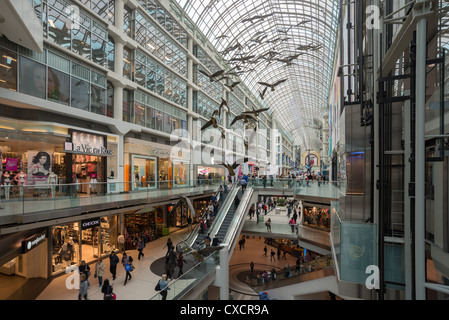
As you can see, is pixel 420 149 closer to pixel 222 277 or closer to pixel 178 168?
pixel 222 277

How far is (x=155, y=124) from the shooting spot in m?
24.2

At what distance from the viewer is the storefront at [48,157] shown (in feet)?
41.2

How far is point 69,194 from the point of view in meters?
11.1

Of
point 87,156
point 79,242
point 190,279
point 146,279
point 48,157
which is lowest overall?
point 146,279

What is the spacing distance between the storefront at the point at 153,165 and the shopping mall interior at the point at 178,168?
150 mm

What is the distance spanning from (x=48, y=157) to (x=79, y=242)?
200 inches

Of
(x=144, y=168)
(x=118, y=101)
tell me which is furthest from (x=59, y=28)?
(x=144, y=168)

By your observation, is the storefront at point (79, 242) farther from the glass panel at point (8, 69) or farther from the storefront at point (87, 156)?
the glass panel at point (8, 69)

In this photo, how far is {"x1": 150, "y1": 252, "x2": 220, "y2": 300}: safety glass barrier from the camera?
9.04 m

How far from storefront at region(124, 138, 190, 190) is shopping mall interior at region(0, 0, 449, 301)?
0.49 feet

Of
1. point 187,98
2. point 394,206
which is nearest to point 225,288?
point 394,206

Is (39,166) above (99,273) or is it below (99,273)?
above

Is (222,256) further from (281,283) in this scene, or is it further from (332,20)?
(332,20)

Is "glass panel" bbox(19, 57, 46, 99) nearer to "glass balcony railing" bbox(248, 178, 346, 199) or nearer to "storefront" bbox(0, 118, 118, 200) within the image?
"storefront" bbox(0, 118, 118, 200)
